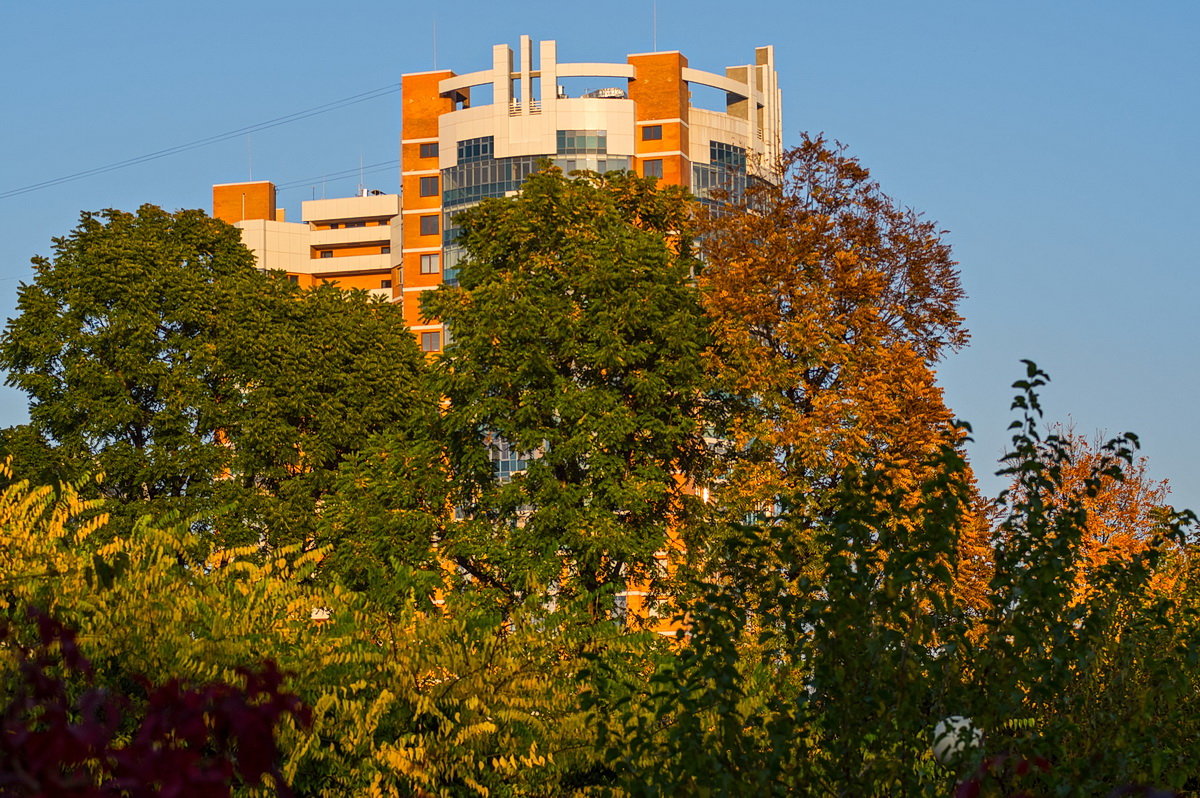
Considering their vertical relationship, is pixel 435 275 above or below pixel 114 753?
above

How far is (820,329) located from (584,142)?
50.4 m

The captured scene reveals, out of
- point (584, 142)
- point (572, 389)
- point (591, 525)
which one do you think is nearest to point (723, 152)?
point (584, 142)

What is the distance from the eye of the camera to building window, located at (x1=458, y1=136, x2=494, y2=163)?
89.7 metres

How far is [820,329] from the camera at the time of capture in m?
39.6

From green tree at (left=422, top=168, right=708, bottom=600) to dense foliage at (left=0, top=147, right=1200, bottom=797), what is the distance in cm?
12

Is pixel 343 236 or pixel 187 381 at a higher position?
pixel 343 236

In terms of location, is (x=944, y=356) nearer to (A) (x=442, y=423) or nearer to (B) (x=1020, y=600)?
(A) (x=442, y=423)

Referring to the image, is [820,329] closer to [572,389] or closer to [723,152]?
[572,389]

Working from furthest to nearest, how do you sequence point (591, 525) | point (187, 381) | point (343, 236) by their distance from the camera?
point (343, 236), point (187, 381), point (591, 525)

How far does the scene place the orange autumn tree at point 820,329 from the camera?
3800 cm

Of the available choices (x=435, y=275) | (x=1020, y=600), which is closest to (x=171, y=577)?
(x=1020, y=600)

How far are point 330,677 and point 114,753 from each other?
10.9m

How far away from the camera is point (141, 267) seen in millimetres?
48094

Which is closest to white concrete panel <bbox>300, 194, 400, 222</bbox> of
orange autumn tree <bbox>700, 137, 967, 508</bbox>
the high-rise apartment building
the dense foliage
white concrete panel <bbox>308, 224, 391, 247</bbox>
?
white concrete panel <bbox>308, 224, 391, 247</bbox>
